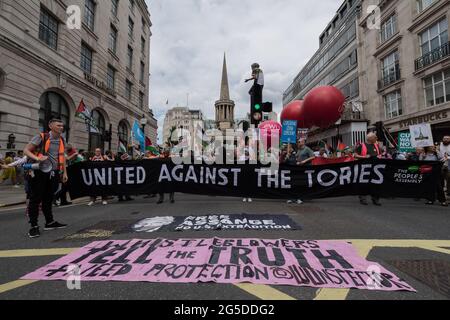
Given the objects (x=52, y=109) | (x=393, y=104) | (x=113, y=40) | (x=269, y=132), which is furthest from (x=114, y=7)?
(x=393, y=104)

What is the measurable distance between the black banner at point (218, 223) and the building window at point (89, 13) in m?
22.1

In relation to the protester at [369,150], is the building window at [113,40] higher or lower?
higher

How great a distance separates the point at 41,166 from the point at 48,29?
17.3m

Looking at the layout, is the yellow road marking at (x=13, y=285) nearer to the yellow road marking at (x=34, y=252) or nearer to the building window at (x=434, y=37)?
the yellow road marking at (x=34, y=252)

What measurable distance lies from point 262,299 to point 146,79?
36.8 metres

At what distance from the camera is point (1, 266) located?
280 centimetres

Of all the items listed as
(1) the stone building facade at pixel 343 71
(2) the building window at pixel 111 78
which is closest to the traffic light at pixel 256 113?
(1) the stone building facade at pixel 343 71

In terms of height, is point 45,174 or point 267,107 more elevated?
point 267,107

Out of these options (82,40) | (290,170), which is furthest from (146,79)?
(290,170)

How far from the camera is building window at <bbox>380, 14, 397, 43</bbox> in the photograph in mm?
21812

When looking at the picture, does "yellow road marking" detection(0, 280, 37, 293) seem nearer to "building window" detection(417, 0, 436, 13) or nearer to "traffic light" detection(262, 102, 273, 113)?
"traffic light" detection(262, 102, 273, 113)

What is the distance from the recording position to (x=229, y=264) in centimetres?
264

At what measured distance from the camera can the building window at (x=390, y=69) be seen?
21.4 metres

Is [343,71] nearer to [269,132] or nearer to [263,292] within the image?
[269,132]
